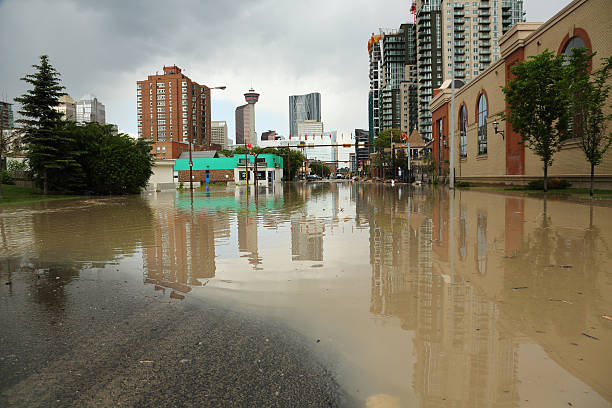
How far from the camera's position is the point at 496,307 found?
4.66m

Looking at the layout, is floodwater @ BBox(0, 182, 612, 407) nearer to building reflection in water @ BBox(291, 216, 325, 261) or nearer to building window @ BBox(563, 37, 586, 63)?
building reflection in water @ BBox(291, 216, 325, 261)

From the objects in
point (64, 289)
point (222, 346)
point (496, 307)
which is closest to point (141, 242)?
point (64, 289)

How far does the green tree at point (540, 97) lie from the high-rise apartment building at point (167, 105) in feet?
406

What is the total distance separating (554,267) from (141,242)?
27.3 feet

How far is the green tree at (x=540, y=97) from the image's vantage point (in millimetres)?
26953

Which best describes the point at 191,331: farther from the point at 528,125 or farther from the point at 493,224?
the point at 528,125

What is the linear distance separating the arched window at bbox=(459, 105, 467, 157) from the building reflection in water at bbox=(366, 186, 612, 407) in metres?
53.5

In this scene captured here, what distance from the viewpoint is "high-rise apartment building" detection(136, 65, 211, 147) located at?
14412 cm

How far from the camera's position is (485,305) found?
4742 mm

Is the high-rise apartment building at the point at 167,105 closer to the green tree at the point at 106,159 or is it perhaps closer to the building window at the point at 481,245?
the green tree at the point at 106,159

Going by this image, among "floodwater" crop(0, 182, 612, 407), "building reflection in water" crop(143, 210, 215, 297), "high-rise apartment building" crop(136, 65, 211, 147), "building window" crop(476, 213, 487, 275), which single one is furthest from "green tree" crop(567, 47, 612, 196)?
Answer: "high-rise apartment building" crop(136, 65, 211, 147)

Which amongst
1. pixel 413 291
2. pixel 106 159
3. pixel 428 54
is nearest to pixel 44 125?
pixel 106 159

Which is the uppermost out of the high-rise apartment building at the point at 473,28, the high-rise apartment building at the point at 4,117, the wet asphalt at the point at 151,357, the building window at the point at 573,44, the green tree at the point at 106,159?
the high-rise apartment building at the point at 473,28

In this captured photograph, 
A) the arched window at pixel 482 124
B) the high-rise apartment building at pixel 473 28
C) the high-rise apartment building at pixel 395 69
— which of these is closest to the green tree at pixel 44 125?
the arched window at pixel 482 124
